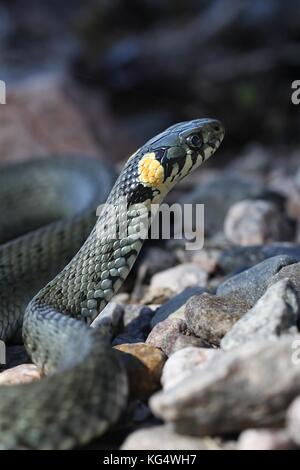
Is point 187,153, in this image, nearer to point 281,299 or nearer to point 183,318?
point 183,318

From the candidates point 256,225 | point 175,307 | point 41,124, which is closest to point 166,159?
point 175,307

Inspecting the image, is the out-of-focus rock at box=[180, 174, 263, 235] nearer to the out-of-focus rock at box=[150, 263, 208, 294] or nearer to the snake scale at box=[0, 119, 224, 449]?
the snake scale at box=[0, 119, 224, 449]

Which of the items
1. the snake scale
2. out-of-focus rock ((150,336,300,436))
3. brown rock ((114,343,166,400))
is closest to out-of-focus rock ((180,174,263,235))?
the snake scale

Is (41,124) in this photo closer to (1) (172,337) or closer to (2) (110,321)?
(2) (110,321)

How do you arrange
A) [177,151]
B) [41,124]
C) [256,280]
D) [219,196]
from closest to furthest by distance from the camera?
[256,280], [177,151], [219,196], [41,124]

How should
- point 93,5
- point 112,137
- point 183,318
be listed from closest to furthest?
1. point 183,318
2. point 112,137
3. point 93,5

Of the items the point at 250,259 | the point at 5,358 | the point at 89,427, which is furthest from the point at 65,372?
the point at 250,259

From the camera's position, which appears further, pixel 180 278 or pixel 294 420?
pixel 180 278
